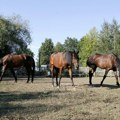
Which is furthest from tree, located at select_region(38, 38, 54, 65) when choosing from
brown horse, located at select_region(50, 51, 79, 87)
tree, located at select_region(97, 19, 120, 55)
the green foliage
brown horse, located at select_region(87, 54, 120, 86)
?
brown horse, located at select_region(50, 51, 79, 87)

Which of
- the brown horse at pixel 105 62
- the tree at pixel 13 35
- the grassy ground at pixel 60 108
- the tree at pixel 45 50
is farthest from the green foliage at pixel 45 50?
the grassy ground at pixel 60 108

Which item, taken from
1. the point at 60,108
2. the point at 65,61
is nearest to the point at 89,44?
the point at 65,61

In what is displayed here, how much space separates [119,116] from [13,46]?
50.5 metres

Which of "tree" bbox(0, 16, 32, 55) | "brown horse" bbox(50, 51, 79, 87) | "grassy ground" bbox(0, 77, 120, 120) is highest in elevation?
"tree" bbox(0, 16, 32, 55)

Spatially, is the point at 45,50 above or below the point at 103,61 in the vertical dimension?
above

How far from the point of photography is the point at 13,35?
60.8 m

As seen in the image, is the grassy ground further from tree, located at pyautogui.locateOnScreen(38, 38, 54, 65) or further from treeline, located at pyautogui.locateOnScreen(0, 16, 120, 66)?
tree, located at pyautogui.locateOnScreen(38, 38, 54, 65)

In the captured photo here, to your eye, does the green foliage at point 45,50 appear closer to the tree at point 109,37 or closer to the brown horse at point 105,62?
the tree at point 109,37

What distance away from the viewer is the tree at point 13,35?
5767 centimetres

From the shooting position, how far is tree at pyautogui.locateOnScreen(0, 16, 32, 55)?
5767cm

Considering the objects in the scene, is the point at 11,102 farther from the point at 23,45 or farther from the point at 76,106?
the point at 23,45

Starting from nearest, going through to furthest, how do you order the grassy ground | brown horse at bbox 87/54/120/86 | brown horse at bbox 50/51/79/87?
the grassy ground → brown horse at bbox 50/51/79/87 → brown horse at bbox 87/54/120/86

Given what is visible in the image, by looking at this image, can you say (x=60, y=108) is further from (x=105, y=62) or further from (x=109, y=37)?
(x=109, y=37)

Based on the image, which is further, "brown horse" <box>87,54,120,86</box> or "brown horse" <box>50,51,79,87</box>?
"brown horse" <box>87,54,120,86</box>
